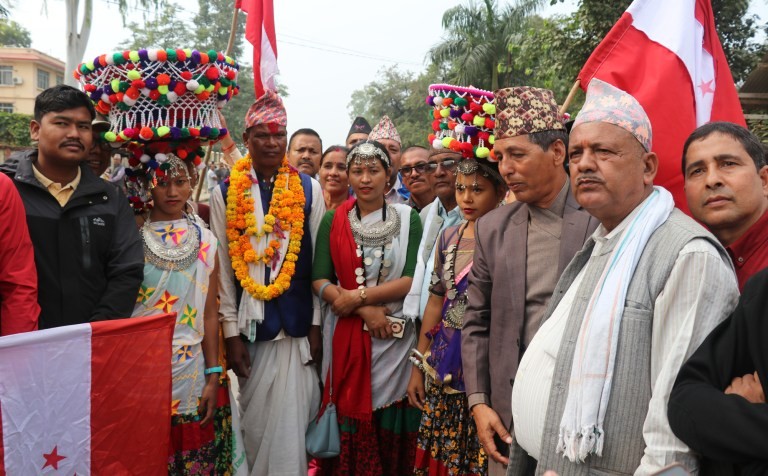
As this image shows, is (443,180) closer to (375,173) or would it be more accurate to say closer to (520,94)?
(375,173)

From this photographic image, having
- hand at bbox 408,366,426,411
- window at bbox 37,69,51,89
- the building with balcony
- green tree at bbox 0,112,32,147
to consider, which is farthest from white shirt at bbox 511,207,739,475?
window at bbox 37,69,51,89

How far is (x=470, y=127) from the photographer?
3.59 meters

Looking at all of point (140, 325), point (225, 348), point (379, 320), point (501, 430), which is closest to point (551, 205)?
point (501, 430)

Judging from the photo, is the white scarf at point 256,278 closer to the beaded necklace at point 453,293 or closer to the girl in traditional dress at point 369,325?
the girl in traditional dress at point 369,325

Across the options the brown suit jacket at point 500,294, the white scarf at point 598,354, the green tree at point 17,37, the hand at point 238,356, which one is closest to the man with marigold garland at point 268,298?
the hand at point 238,356

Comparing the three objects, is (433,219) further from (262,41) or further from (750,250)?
(750,250)

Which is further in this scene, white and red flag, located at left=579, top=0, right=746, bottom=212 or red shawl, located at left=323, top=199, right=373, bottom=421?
red shawl, located at left=323, top=199, right=373, bottom=421

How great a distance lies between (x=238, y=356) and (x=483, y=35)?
25441mm

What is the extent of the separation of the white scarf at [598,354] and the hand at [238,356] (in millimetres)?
2596

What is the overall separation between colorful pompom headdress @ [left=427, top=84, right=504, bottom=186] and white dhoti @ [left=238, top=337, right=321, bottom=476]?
1.69 meters

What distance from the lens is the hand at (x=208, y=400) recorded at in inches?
147

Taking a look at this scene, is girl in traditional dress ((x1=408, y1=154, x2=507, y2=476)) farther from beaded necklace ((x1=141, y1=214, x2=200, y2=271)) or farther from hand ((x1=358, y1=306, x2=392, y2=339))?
beaded necklace ((x1=141, y1=214, x2=200, y2=271))

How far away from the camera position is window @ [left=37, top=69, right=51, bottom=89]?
47781 millimetres

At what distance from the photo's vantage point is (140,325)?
317cm
